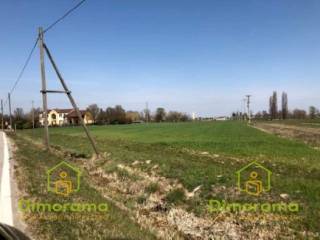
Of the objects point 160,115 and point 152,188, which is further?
point 160,115

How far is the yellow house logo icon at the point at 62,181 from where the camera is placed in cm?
805

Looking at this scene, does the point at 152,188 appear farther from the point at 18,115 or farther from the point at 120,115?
the point at 120,115

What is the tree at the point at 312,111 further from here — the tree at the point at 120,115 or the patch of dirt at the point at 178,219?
the patch of dirt at the point at 178,219

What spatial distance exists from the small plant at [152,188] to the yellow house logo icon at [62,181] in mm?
1765

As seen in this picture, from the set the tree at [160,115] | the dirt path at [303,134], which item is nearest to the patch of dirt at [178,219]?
the dirt path at [303,134]

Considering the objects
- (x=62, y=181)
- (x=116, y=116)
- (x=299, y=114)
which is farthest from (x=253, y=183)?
(x=299, y=114)

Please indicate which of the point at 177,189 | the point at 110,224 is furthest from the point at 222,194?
the point at 110,224

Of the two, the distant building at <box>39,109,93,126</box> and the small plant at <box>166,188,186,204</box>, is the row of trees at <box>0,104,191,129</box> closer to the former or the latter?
the distant building at <box>39,109,93,126</box>

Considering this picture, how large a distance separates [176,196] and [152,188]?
40.3 inches

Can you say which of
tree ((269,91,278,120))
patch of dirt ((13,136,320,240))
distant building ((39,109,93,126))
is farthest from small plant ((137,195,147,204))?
tree ((269,91,278,120))

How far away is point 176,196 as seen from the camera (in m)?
7.51

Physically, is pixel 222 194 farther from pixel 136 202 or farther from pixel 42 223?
pixel 42 223

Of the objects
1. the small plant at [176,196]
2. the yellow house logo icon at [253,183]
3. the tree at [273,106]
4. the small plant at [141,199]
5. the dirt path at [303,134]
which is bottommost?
the dirt path at [303,134]

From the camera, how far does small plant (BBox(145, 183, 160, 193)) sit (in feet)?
27.1
